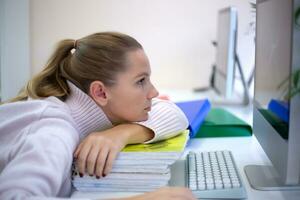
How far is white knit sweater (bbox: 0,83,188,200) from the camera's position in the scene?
55cm

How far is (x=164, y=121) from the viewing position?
894 mm

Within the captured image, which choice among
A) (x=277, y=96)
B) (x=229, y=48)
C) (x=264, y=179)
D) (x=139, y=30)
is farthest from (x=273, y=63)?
(x=139, y=30)

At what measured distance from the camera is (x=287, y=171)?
0.61 meters

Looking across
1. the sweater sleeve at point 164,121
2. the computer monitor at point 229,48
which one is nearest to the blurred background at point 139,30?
the computer monitor at point 229,48

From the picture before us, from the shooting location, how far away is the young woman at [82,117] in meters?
0.58

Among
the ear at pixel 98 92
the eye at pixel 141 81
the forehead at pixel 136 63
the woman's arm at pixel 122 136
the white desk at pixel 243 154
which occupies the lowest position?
the white desk at pixel 243 154

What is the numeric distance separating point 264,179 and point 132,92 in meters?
0.34

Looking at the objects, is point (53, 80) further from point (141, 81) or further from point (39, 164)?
point (39, 164)

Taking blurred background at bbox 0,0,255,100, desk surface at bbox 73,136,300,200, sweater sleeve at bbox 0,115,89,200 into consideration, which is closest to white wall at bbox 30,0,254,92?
blurred background at bbox 0,0,255,100

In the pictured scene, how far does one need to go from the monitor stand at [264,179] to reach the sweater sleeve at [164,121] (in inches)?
7.5

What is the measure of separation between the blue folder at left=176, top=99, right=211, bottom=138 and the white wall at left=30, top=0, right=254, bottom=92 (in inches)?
41.0

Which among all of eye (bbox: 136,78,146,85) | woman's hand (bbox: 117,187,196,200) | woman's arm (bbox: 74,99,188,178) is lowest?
woman's hand (bbox: 117,187,196,200)

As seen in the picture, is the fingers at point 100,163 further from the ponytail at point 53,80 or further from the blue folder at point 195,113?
the blue folder at point 195,113

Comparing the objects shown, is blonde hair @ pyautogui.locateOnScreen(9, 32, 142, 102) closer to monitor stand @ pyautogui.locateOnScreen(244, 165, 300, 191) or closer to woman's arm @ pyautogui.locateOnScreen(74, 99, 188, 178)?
woman's arm @ pyautogui.locateOnScreen(74, 99, 188, 178)
